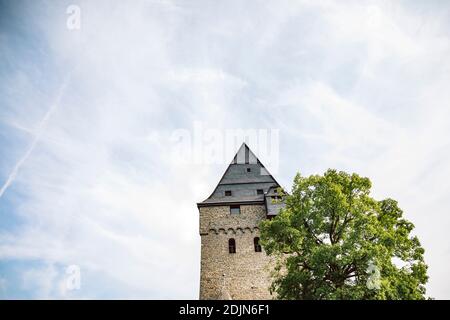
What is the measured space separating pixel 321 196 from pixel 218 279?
1024cm

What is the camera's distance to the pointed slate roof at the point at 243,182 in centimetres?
2562

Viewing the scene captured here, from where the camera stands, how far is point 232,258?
22.8 meters

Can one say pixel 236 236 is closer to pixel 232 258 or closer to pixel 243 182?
pixel 232 258

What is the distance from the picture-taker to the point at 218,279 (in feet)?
72.1

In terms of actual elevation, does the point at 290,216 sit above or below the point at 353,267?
above

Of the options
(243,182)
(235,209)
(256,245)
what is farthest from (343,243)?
(243,182)

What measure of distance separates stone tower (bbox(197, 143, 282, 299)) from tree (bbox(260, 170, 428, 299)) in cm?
659

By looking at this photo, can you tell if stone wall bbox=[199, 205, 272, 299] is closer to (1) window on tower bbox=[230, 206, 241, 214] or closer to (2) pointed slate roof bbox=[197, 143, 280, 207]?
(1) window on tower bbox=[230, 206, 241, 214]

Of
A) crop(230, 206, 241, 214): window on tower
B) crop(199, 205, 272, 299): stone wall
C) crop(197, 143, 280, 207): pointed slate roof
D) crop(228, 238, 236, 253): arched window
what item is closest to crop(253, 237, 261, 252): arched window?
crop(199, 205, 272, 299): stone wall

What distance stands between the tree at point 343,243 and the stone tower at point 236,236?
6591 millimetres

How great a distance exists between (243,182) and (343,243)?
14.4 metres
